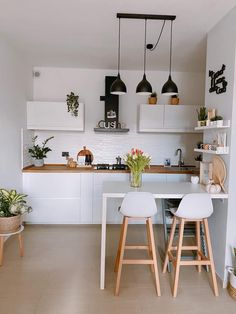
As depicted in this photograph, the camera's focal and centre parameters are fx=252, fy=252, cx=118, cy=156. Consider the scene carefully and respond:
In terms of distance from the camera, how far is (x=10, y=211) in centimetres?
286

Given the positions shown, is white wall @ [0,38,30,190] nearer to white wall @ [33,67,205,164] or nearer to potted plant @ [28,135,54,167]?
potted plant @ [28,135,54,167]

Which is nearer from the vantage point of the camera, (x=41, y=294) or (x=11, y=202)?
(x=41, y=294)

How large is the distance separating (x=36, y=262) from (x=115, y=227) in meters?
1.49

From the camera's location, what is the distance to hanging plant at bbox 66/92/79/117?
414 centimetres

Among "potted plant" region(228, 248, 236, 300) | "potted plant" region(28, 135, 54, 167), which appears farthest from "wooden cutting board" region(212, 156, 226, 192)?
"potted plant" region(28, 135, 54, 167)

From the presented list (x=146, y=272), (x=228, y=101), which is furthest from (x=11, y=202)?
(x=228, y=101)

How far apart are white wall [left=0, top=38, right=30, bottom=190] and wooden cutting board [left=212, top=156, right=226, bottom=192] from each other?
2526 mm

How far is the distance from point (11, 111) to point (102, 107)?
1.67 meters

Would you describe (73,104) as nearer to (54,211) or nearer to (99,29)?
(99,29)

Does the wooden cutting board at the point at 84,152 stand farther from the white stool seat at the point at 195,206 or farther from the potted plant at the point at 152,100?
the white stool seat at the point at 195,206

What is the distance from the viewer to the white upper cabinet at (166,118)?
14.0ft

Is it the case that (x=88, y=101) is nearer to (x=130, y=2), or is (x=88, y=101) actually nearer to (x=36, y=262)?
(x=130, y=2)

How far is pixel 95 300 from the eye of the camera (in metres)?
2.19

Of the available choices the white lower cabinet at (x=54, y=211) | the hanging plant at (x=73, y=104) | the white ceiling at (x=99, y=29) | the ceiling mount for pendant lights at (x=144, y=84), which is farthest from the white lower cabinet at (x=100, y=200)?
the white ceiling at (x=99, y=29)
